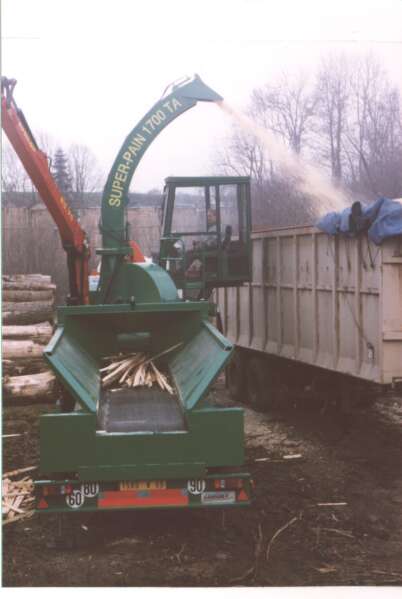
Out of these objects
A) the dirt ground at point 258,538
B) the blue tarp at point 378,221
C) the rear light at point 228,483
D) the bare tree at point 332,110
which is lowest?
the dirt ground at point 258,538

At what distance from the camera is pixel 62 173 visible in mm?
10891

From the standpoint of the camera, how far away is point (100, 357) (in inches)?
353

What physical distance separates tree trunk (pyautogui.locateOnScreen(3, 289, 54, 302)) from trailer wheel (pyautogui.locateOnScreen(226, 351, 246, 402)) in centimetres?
327

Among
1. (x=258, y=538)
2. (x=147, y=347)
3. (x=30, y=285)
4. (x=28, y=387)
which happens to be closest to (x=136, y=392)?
(x=147, y=347)

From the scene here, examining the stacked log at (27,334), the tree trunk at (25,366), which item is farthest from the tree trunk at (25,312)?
the tree trunk at (25,366)

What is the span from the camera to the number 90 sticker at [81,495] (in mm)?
6660

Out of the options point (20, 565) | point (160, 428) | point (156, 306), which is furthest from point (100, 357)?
point (20, 565)

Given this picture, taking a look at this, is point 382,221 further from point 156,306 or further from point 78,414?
point 78,414

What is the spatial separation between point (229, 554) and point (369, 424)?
4705 mm

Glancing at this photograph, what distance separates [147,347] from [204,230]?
3587 millimetres

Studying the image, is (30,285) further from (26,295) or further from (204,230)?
(204,230)

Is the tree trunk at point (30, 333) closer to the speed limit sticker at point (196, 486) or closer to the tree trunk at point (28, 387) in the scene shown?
the tree trunk at point (28, 387)

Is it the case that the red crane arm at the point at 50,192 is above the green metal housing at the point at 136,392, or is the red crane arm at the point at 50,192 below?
above

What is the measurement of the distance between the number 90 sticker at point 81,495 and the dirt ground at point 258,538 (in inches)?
17.3
